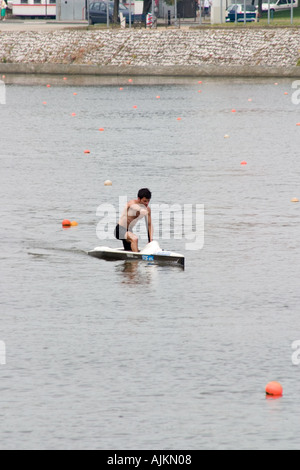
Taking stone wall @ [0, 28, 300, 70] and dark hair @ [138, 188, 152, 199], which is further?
stone wall @ [0, 28, 300, 70]

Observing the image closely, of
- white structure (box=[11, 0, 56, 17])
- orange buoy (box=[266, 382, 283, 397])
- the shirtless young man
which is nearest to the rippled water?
orange buoy (box=[266, 382, 283, 397])

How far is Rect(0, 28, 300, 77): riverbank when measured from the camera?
59.7 meters

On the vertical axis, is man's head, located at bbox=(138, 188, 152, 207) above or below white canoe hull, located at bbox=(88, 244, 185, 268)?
above

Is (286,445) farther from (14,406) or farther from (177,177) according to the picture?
(177,177)

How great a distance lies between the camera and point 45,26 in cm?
7275

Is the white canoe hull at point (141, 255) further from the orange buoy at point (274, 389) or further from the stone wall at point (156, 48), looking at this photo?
the stone wall at point (156, 48)

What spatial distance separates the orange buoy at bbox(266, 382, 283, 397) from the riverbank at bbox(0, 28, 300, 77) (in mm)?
49800

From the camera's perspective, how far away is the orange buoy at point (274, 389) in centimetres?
970

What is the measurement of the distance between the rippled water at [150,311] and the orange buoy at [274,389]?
8 centimetres

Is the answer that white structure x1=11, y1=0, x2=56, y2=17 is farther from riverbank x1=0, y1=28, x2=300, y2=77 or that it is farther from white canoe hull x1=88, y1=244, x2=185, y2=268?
white canoe hull x1=88, y1=244, x2=185, y2=268

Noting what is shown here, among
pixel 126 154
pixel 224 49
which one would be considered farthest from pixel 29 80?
pixel 126 154

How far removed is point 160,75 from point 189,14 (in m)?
20.4

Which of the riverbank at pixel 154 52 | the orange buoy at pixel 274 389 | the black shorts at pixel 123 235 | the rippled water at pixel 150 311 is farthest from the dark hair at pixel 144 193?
the riverbank at pixel 154 52

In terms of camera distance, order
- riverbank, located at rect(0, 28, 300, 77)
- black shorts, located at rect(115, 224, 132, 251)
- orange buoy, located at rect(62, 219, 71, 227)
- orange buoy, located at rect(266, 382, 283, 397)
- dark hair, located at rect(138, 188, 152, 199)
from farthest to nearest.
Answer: riverbank, located at rect(0, 28, 300, 77)
orange buoy, located at rect(62, 219, 71, 227)
black shorts, located at rect(115, 224, 132, 251)
dark hair, located at rect(138, 188, 152, 199)
orange buoy, located at rect(266, 382, 283, 397)
